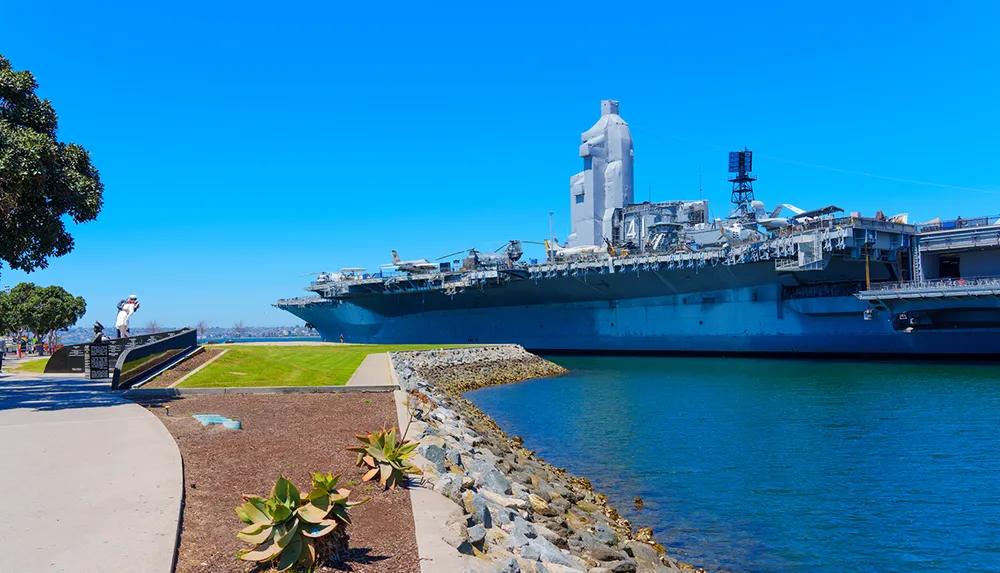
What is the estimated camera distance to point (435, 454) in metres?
9.16

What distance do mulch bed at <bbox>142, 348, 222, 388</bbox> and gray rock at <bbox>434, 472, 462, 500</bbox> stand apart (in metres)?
11.1

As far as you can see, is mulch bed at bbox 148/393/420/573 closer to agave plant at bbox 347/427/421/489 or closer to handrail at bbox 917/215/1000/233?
agave plant at bbox 347/427/421/489

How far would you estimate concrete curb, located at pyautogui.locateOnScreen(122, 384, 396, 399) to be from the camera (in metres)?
15.1

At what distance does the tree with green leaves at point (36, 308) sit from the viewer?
45.8 metres

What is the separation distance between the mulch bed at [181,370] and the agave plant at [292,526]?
41.5ft

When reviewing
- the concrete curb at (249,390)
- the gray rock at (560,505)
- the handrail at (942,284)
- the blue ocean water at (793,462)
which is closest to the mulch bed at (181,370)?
the concrete curb at (249,390)

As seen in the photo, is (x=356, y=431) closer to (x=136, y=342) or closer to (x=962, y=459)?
(x=962, y=459)

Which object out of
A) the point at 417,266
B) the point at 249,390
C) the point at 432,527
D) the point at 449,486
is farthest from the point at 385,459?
the point at 417,266

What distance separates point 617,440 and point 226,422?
9639 mm

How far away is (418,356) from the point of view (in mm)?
33125

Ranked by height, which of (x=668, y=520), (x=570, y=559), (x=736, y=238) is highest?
(x=736, y=238)

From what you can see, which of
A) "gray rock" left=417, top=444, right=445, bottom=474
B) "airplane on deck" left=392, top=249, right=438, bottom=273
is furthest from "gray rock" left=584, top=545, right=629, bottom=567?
"airplane on deck" left=392, top=249, right=438, bottom=273

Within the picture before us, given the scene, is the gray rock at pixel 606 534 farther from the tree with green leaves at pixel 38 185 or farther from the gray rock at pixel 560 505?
the tree with green leaves at pixel 38 185

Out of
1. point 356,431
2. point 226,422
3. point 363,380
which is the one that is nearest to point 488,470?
point 356,431
